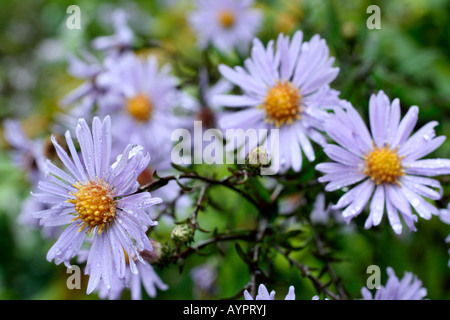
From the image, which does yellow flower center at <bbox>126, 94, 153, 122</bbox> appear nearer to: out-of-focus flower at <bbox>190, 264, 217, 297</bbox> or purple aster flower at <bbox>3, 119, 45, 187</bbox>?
purple aster flower at <bbox>3, 119, 45, 187</bbox>

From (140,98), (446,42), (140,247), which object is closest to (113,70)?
(140,98)

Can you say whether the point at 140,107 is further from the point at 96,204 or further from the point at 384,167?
the point at 384,167

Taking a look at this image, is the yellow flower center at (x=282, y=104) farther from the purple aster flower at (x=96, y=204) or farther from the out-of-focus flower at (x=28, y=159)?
the out-of-focus flower at (x=28, y=159)

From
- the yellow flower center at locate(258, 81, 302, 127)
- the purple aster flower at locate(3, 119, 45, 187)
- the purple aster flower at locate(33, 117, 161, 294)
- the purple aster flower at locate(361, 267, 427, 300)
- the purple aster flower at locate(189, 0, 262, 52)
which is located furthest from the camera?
the purple aster flower at locate(189, 0, 262, 52)

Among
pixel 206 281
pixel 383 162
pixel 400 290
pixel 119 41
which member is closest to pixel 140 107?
pixel 119 41

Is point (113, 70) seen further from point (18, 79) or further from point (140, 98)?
point (18, 79)

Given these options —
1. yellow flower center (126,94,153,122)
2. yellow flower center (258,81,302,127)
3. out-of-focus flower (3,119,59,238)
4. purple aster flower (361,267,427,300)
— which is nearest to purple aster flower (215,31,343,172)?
yellow flower center (258,81,302,127)

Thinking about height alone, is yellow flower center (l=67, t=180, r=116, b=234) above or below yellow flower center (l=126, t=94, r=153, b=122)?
below

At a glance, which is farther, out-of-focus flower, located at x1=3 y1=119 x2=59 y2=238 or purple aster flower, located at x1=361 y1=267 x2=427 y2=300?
out-of-focus flower, located at x1=3 y1=119 x2=59 y2=238
